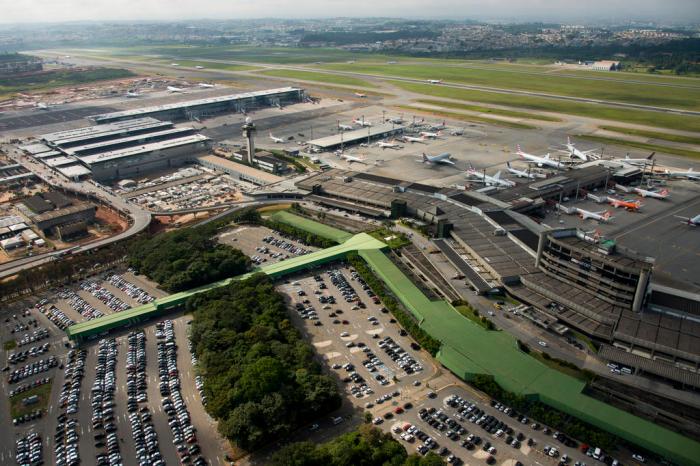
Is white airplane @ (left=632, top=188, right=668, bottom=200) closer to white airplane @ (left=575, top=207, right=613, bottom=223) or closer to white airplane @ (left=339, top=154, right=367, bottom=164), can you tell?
white airplane @ (left=575, top=207, right=613, bottom=223)

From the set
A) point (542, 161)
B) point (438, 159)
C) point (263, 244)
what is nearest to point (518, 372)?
point (263, 244)

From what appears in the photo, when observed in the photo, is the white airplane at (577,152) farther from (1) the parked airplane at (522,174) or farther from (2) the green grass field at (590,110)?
(2) the green grass field at (590,110)

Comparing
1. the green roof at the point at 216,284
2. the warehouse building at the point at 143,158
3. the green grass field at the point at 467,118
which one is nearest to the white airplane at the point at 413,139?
the green grass field at the point at 467,118

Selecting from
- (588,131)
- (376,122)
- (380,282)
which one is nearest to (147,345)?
(380,282)

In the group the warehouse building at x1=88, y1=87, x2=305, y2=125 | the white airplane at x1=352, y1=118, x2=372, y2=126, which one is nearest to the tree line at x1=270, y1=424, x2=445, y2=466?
the white airplane at x1=352, y1=118, x2=372, y2=126

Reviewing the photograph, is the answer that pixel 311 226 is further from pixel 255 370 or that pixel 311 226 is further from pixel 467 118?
pixel 467 118

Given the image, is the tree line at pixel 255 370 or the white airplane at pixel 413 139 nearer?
the tree line at pixel 255 370

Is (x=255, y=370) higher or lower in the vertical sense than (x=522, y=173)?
lower
